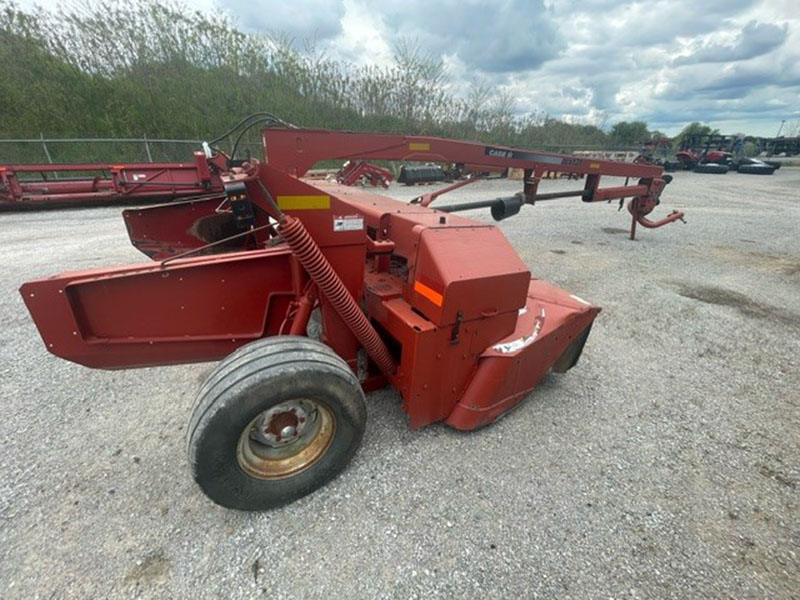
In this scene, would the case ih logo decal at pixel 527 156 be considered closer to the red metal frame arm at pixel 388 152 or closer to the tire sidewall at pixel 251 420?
the red metal frame arm at pixel 388 152

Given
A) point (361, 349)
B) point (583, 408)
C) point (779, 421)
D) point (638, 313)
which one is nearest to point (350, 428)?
point (361, 349)

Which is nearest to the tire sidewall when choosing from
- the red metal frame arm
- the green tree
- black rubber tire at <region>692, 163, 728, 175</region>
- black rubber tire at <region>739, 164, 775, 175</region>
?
the red metal frame arm

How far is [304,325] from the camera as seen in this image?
2.01 metres

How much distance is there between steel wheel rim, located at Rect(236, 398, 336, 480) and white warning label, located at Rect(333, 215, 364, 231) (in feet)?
2.84

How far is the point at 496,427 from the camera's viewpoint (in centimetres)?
235

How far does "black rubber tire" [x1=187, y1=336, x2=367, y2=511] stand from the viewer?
1.52m

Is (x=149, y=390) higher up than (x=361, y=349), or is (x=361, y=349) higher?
(x=361, y=349)

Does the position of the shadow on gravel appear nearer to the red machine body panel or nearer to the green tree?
the red machine body panel

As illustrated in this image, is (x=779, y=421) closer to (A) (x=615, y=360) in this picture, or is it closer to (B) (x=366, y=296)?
(A) (x=615, y=360)

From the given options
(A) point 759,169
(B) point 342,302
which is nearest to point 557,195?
(B) point 342,302

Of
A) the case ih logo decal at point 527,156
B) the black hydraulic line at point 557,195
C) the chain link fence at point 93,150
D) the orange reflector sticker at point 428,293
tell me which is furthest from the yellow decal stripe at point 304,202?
the chain link fence at point 93,150

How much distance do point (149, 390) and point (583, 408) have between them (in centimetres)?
307

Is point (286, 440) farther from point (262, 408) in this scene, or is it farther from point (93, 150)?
point (93, 150)

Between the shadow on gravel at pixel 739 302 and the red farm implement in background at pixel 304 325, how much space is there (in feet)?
10.0
